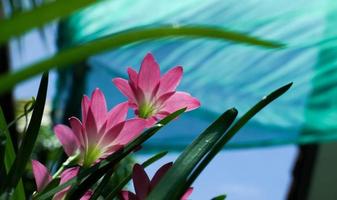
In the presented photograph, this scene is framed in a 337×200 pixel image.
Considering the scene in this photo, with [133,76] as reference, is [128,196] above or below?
below

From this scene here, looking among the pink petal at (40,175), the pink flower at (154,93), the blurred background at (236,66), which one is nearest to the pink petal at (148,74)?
the pink flower at (154,93)

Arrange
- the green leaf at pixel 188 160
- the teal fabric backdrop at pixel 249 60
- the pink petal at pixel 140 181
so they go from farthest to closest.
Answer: the teal fabric backdrop at pixel 249 60, the pink petal at pixel 140 181, the green leaf at pixel 188 160

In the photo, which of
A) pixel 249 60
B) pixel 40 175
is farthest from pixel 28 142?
pixel 249 60

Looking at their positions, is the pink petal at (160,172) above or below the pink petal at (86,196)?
above

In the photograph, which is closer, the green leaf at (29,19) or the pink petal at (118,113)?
the green leaf at (29,19)

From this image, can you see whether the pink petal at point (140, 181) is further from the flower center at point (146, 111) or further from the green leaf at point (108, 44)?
the green leaf at point (108, 44)

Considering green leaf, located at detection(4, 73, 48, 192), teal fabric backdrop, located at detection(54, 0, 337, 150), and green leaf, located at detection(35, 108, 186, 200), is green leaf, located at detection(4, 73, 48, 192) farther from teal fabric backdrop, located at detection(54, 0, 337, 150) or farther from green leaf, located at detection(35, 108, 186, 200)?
teal fabric backdrop, located at detection(54, 0, 337, 150)

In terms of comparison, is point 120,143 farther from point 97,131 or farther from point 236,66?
point 236,66

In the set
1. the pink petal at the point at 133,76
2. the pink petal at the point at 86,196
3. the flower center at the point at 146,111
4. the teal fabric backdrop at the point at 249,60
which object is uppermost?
the teal fabric backdrop at the point at 249,60
